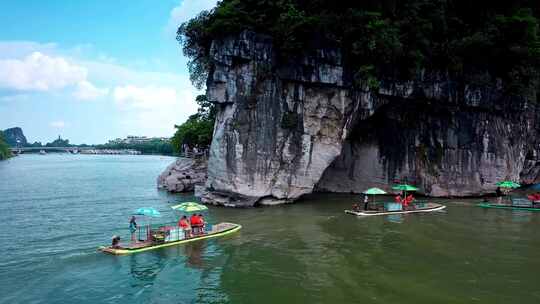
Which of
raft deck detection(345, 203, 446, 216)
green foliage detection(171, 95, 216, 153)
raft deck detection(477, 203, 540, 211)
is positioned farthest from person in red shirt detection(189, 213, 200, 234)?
green foliage detection(171, 95, 216, 153)

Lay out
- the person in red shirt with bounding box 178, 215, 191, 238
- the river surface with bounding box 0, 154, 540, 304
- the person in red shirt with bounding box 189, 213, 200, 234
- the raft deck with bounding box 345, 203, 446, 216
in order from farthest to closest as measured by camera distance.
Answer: the raft deck with bounding box 345, 203, 446, 216, the person in red shirt with bounding box 189, 213, 200, 234, the person in red shirt with bounding box 178, 215, 191, 238, the river surface with bounding box 0, 154, 540, 304

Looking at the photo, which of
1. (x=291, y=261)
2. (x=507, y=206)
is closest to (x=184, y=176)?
Answer: (x=291, y=261)

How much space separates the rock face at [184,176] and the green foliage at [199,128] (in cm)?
374

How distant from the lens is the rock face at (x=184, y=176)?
4172 cm

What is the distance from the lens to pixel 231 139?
30.0 m

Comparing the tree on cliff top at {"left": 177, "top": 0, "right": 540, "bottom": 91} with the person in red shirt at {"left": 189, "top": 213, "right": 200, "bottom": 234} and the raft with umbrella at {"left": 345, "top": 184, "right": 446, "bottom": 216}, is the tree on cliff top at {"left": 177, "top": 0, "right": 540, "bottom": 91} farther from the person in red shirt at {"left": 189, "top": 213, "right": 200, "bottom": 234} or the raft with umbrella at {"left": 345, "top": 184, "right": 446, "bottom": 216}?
the person in red shirt at {"left": 189, "top": 213, "right": 200, "bottom": 234}

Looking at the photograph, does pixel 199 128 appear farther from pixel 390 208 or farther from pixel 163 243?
pixel 163 243

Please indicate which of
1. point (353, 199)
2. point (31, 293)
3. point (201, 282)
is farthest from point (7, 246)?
point (353, 199)

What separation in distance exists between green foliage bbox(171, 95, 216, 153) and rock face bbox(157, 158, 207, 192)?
12.3 ft

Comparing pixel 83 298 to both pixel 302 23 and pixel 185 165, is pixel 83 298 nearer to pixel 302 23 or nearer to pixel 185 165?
pixel 302 23

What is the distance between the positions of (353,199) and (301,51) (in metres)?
13.0

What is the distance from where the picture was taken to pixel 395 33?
3006 cm

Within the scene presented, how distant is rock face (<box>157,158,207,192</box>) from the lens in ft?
137

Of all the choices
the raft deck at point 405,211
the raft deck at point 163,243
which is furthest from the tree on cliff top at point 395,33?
the raft deck at point 163,243
